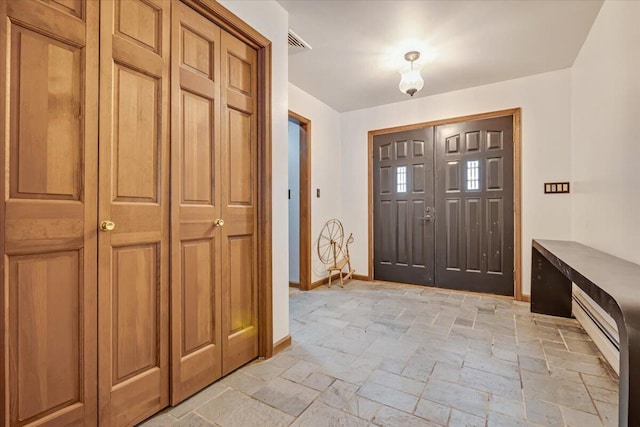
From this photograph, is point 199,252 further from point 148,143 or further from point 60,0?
point 60,0

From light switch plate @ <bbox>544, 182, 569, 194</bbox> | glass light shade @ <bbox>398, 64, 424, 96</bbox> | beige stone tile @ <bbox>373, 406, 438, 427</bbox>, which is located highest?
glass light shade @ <bbox>398, 64, 424, 96</bbox>

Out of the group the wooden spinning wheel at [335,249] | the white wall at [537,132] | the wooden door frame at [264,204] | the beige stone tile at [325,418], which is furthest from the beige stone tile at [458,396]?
the wooden spinning wheel at [335,249]

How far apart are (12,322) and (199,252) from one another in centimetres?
77

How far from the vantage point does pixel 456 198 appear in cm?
367

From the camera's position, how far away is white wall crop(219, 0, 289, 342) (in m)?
2.09

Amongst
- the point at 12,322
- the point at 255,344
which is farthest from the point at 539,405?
the point at 12,322

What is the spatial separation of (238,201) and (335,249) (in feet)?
8.28

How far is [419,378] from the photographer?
179 centimetres

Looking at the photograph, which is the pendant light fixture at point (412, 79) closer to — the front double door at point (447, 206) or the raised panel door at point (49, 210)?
the front double door at point (447, 206)

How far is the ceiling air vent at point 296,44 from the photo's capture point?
249cm

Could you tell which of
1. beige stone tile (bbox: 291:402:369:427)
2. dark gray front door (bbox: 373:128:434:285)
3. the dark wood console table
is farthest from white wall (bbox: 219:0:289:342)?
dark gray front door (bbox: 373:128:434:285)

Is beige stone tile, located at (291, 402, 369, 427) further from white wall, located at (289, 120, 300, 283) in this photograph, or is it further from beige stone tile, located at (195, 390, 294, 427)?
white wall, located at (289, 120, 300, 283)

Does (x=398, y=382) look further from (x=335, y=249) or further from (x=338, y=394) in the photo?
(x=335, y=249)

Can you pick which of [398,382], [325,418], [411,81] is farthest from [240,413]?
[411,81]
